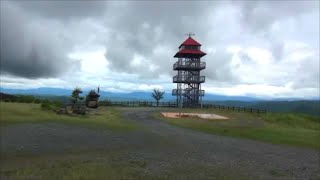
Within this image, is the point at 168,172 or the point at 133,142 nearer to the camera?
the point at 168,172

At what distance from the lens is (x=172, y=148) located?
2791 cm

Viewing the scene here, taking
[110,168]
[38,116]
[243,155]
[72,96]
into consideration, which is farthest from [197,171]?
[72,96]

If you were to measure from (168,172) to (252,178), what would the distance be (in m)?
3.33

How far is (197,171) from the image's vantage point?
61.1 ft

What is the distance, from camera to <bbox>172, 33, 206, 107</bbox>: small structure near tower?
8638 cm

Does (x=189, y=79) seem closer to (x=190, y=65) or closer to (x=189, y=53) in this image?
(x=190, y=65)

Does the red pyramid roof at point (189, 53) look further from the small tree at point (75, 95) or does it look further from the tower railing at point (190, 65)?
the small tree at point (75, 95)

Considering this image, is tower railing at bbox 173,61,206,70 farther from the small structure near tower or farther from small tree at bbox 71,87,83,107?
small tree at bbox 71,87,83,107

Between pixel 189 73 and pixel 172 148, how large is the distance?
2372 inches

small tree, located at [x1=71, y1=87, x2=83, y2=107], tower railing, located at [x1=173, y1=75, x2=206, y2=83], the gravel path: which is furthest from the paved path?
tower railing, located at [x1=173, y1=75, x2=206, y2=83]

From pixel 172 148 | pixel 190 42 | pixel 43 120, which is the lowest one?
pixel 172 148

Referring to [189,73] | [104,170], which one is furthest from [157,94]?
[104,170]

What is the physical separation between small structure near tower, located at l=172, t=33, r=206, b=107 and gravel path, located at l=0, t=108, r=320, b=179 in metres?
49.4

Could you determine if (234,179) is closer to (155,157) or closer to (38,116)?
(155,157)
